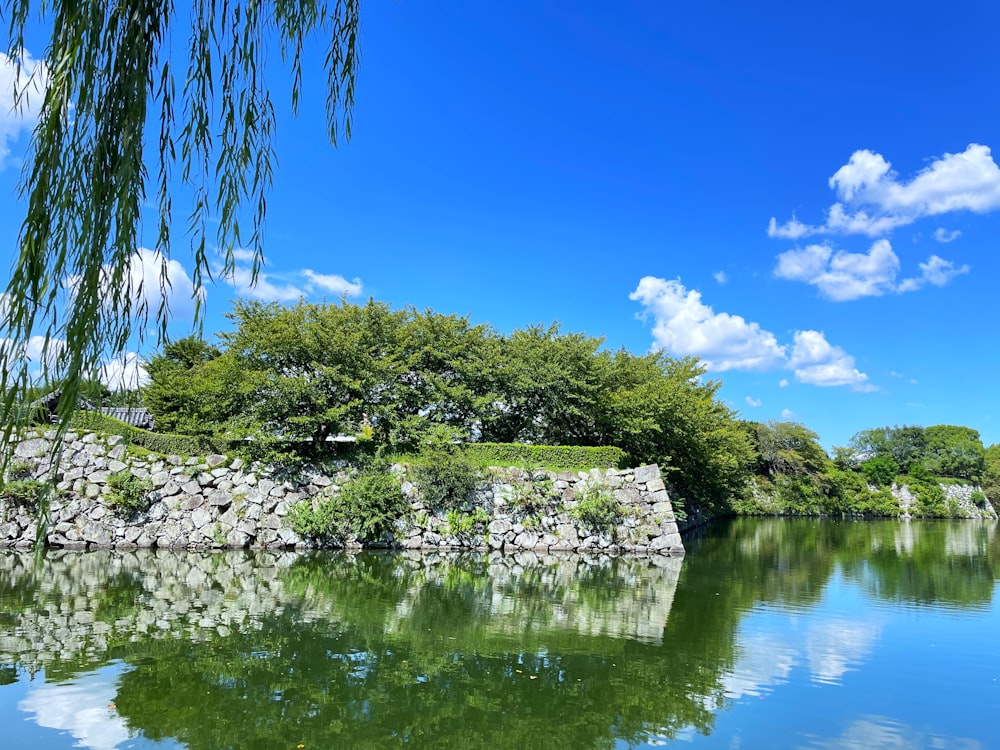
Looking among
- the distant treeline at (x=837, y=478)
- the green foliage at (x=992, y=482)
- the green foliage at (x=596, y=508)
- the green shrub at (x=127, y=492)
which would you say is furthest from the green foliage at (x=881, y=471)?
the green shrub at (x=127, y=492)

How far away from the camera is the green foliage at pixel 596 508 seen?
1666 cm

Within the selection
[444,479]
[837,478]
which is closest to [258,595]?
[444,479]

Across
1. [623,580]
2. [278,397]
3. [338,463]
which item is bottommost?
[623,580]

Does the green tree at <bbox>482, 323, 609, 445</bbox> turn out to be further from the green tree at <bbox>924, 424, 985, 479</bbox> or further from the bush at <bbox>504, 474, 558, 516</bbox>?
the green tree at <bbox>924, 424, 985, 479</bbox>

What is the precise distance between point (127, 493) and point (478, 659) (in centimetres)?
1198

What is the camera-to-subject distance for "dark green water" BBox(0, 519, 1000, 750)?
4828 millimetres

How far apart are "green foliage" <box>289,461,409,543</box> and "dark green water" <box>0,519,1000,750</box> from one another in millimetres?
3047

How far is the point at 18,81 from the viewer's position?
258 centimetres

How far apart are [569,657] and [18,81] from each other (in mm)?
6668

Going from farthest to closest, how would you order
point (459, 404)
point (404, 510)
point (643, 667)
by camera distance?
point (459, 404) < point (404, 510) < point (643, 667)

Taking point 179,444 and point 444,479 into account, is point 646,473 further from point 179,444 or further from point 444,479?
point 179,444

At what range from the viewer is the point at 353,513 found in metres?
15.7

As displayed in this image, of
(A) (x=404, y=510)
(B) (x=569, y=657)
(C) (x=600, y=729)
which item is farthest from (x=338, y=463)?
(C) (x=600, y=729)

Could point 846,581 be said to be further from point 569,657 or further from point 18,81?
point 18,81
